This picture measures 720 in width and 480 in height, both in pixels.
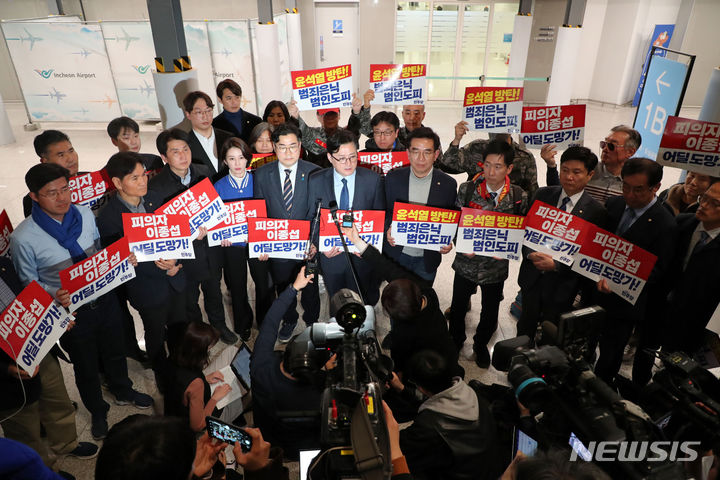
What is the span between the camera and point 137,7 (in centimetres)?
1137

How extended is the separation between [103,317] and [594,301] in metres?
3.21

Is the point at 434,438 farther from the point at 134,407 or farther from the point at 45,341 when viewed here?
the point at 134,407

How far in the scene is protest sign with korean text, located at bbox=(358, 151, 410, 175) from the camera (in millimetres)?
4215

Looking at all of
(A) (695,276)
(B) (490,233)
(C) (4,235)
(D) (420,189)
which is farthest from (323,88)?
(A) (695,276)

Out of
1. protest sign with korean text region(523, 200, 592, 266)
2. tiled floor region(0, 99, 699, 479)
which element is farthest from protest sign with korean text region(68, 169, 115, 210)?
protest sign with korean text region(523, 200, 592, 266)

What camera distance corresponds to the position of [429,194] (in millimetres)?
3605

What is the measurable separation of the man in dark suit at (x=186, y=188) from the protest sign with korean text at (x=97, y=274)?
1.46 ft

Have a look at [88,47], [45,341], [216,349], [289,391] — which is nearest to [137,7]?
[88,47]

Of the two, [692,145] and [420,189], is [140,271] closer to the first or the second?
[420,189]

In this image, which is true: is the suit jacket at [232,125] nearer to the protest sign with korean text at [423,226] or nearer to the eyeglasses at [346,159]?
the eyeglasses at [346,159]

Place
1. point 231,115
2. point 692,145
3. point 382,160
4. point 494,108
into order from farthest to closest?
point 231,115, point 494,108, point 382,160, point 692,145

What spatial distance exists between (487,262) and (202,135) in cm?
279

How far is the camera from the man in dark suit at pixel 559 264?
306 cm

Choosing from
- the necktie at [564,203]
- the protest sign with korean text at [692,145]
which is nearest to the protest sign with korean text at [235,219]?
the necktie at [564,203]
